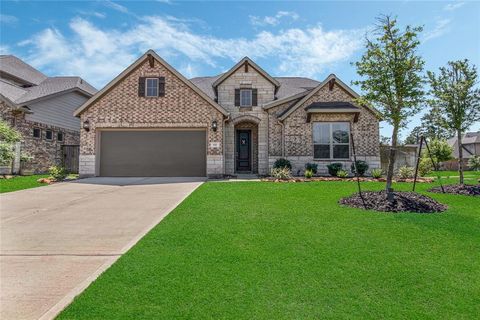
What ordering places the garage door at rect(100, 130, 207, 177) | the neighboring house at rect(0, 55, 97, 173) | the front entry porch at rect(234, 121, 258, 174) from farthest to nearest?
1. the front entry porch at rect(234, 121, 258, 174)
2. the neighboring house at rect(0, 55, 97, 173)
3. the garage door at rect(100, 130, 207, 177)

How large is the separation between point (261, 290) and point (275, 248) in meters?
1.23

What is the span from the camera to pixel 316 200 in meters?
7.67

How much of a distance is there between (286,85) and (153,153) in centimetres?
1035

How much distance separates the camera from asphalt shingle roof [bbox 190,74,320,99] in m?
17.6

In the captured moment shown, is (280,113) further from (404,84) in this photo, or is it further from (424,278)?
(424,278)

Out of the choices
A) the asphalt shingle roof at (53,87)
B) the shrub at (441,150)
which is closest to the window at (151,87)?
the asphalt shingle roof at (53,87)

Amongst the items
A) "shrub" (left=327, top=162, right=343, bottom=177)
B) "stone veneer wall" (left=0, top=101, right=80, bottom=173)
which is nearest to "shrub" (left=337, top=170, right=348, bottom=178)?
"shrub" (left=327, top=162, right=343, bottom=177)

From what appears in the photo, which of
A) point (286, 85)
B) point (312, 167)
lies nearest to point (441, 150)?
point (286, 85)

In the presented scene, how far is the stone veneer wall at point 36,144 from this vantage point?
1564 centimetres

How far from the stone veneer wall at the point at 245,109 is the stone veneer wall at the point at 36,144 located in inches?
456

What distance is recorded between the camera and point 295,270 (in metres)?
3.40

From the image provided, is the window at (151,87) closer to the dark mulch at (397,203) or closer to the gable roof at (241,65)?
the gable roof at (241,65)

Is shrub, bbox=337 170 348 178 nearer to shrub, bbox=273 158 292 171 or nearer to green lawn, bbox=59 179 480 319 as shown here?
shrub, bbox=273 158 292 171

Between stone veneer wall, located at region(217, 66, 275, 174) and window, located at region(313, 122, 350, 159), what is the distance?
115 inches
